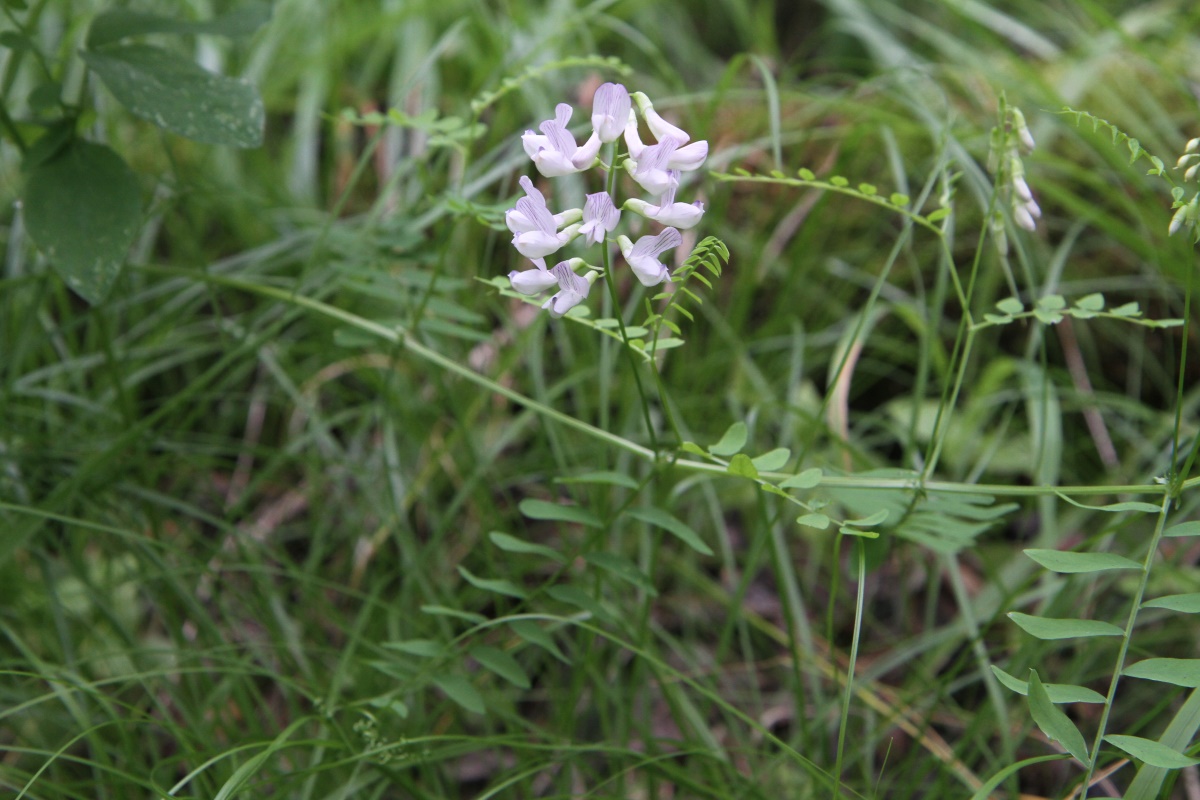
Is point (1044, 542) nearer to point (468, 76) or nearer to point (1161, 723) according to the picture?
point (1161, 723)

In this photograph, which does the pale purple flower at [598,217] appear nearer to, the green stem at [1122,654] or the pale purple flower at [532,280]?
the pale purple flower at [532,280]

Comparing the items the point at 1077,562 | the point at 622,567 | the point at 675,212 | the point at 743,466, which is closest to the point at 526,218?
the point at 675,212

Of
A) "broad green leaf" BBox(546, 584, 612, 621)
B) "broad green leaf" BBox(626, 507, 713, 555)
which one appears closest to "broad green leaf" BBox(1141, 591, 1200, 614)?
"broad green leaf" BBox(626, 507, 713, 555)

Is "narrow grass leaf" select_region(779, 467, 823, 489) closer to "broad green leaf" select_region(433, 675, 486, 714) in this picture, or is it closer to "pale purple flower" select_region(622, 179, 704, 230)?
"pale purple flower" select_region(622, 179, 704, 230)

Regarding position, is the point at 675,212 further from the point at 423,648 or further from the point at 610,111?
the point at 423,648

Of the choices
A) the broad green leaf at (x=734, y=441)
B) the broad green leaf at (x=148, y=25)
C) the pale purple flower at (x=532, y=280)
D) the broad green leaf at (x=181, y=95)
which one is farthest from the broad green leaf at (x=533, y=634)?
the broad green leaf at (x=148, y=25)
